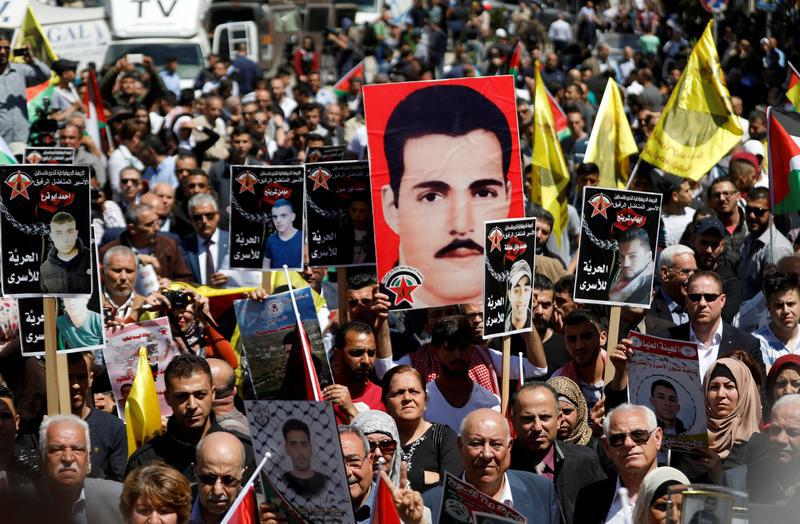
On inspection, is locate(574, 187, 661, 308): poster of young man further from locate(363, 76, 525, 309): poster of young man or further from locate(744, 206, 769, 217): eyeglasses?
locate(744, 206, 769, 217): eyeglasses

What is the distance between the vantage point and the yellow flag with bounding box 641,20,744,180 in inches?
410

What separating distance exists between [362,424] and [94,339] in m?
1.84

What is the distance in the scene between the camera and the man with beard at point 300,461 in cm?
495

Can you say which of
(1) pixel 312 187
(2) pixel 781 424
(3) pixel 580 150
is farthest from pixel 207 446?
(3) pixel 580 150

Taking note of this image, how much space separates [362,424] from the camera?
18.9 feet

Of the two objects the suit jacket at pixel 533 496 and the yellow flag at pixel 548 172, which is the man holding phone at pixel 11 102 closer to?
the yellow flag at pixel 548 172

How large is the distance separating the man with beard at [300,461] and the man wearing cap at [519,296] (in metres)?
2.44

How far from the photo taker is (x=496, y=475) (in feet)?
18.4

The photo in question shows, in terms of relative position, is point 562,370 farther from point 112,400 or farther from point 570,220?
point 570,220

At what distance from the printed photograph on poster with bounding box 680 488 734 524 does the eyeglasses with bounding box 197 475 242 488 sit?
2114 millimetres

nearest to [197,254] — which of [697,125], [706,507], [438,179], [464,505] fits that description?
[438,179]

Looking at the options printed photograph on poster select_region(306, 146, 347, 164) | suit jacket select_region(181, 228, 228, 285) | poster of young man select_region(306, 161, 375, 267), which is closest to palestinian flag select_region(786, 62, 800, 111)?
printed photograph on poster select_region(306, 146, 347, 164)

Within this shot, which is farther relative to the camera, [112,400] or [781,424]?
[112,400]

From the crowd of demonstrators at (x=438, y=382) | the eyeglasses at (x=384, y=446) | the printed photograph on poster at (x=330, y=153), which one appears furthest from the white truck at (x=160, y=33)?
the eyeglasses at (x=384, y=446)
